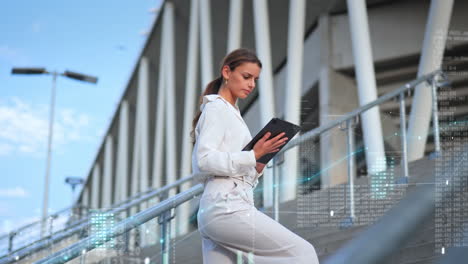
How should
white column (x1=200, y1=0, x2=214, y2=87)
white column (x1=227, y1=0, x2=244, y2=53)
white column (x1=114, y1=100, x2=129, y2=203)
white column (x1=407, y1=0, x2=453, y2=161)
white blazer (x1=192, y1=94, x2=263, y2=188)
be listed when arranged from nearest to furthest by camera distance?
1. white blazer (x1=192, y1=94, x2=263, y2=188)
2. white column (x1=407, y1=0, x2=453, y2=161)
3. white column (x1=227, y1=0, x2=244, y2=53)
4. white column (x1=200, y1=0, x2=214, y2=87)
5. white column (x1=114, y1=100, x2=129, y2=203)

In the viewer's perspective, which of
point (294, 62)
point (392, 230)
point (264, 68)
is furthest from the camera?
point (264, 68)

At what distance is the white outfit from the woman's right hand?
0.15 feet

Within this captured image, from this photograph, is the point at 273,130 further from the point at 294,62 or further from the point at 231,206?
the point at 294,62

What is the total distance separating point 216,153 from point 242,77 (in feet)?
1.11

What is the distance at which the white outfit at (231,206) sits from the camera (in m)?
2.14

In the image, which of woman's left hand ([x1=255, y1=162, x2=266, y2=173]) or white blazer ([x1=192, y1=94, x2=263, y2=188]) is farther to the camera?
woman's left hand ([x1=255, y1=162, x2=266, y2=173])

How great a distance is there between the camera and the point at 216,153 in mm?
2248

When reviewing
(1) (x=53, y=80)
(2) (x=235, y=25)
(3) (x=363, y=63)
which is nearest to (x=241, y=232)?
(3) (x=363, y=63)

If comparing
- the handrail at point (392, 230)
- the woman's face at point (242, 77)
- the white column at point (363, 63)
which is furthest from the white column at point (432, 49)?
the handrail at point (392, 230)

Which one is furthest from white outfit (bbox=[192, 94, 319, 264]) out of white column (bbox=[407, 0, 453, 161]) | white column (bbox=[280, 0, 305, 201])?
white column (bbox=[280, 0, 305, 201])

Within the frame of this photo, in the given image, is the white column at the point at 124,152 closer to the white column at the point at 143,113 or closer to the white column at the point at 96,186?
the white column at the point at 143,113

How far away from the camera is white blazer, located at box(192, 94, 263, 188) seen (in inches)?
88.1

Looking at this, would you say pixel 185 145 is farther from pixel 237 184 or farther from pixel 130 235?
pixel 237 184

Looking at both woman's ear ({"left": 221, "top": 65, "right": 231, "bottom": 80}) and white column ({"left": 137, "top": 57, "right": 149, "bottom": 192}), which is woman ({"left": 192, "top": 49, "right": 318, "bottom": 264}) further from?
white column ({"left": 137, "top": 57, "right": 149, "bottom": 192})
